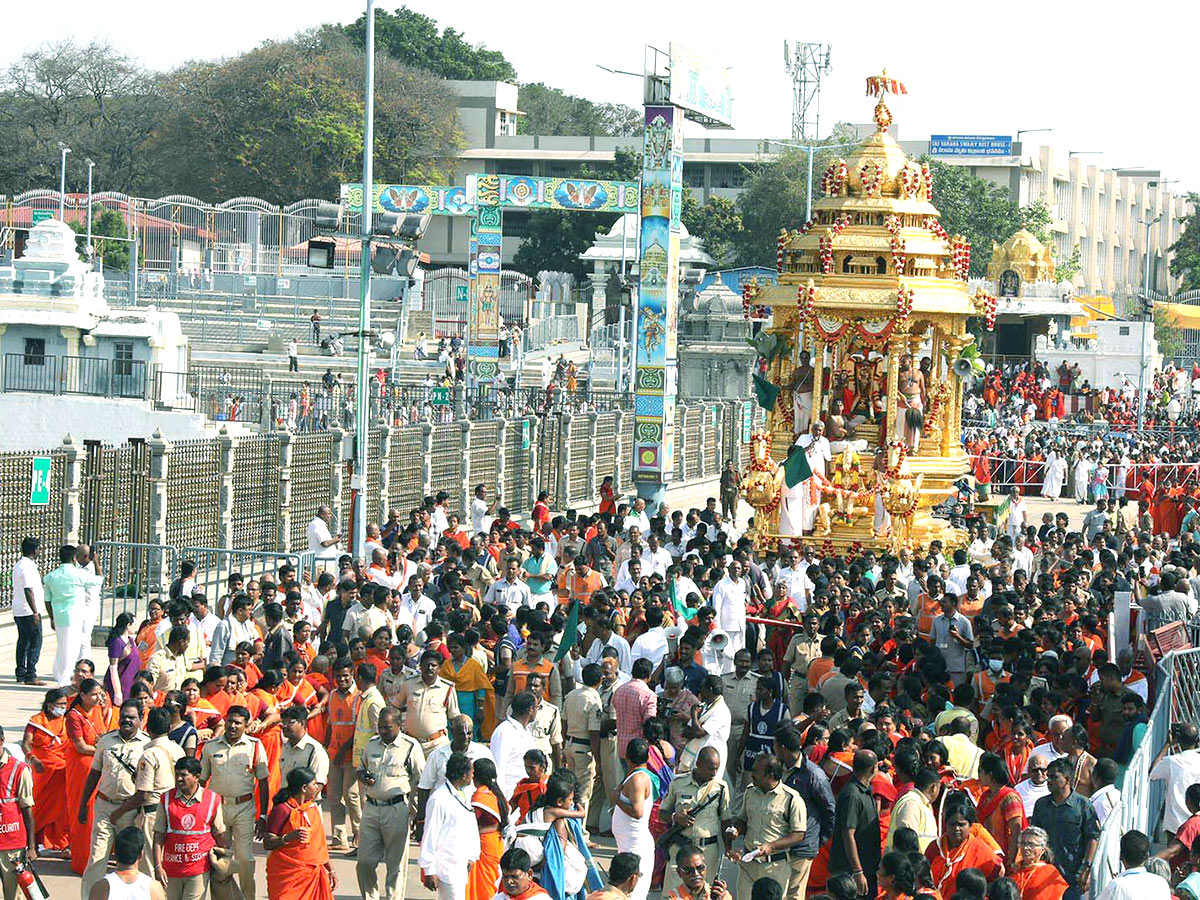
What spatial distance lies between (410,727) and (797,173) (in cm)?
6224

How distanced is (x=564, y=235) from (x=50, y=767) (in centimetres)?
6435

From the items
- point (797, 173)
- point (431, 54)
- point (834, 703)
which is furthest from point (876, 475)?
point (431, 54)

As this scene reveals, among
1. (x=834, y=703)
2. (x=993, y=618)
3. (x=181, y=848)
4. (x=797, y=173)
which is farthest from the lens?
(x=797, y=173)

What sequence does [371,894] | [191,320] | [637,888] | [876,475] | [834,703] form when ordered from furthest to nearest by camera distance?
1. [191,320]
2. [876,475]
3. [834,703]
4. [371,894]
5. [637,888]

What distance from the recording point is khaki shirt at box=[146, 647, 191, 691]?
509 inches

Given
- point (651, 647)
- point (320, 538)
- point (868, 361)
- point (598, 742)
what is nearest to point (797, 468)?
point (868, 361)

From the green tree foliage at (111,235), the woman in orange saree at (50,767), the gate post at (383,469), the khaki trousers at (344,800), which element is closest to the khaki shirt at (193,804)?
the woman in orange saree at (50,767)

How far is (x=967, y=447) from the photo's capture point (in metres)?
38.1

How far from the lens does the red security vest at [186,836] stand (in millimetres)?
10078

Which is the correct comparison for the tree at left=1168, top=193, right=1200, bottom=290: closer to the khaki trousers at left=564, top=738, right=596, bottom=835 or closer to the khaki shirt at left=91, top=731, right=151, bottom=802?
the khaki trousers at left=564, top=738, right=596, bottom=835

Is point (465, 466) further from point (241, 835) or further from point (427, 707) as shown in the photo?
point (241, 835)

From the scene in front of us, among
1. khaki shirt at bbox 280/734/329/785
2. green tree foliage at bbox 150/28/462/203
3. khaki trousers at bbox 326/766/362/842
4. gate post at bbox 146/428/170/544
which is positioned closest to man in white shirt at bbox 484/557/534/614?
khaki trousers at bbox 326/766/362/842

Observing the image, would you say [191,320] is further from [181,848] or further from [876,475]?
[181,848]

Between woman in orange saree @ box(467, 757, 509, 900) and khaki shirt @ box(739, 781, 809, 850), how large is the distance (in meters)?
1.40
